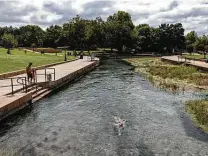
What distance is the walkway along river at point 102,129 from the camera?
15594mm

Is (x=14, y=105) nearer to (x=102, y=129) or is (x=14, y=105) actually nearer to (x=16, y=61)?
(x=102, y=129)

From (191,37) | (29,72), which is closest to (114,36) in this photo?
(191,37)

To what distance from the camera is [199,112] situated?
71.5ft

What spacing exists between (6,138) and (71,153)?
14.1ft

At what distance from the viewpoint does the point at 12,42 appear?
112750mm

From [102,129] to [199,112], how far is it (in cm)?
717

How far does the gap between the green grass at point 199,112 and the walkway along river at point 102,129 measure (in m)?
0.53

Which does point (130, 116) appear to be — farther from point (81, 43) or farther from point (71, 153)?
point (81, 43)

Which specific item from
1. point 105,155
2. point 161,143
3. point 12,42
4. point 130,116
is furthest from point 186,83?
point 12,42

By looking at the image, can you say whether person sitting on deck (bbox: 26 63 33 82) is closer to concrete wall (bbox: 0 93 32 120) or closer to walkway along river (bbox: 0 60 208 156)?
walkway along river (bbox: 0 60 208 156)

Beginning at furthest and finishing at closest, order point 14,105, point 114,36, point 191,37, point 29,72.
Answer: point 191,37 → point 114,36 → point 29,72 → point 14,105

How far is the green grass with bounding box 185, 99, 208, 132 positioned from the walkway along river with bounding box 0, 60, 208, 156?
1.75 feet

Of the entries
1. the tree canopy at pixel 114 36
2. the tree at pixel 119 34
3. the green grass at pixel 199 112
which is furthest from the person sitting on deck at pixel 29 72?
the tree at pixel 119 34

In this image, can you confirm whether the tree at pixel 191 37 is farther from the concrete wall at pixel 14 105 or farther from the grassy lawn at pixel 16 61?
the concrete wall at pixel 14 105
